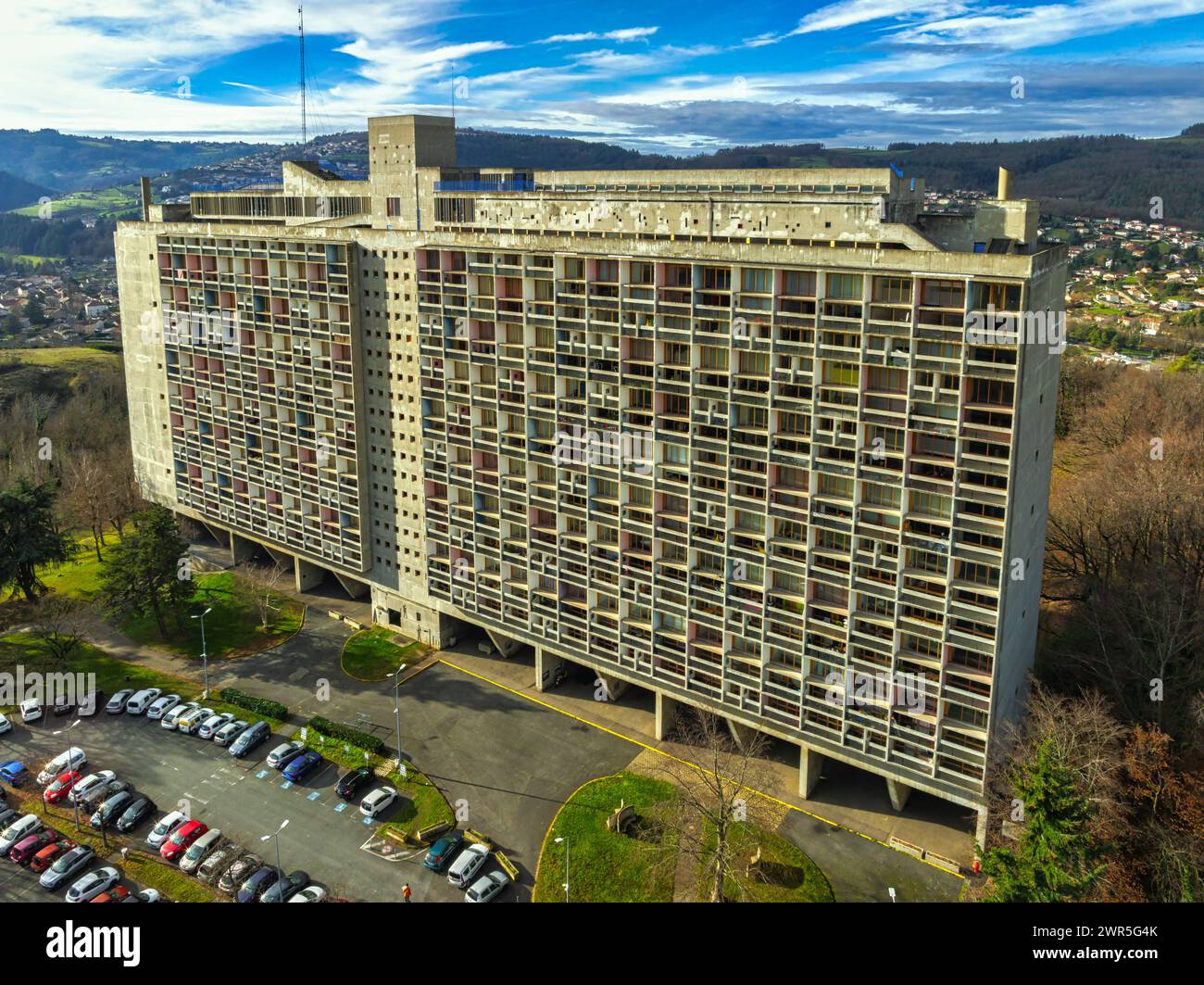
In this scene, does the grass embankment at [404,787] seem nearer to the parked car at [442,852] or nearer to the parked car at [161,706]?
the parked car at [442,852]

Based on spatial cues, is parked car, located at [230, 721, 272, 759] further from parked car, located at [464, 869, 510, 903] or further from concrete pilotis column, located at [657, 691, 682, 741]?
concrete pilotis column, located at [657, 691, 682, 741]

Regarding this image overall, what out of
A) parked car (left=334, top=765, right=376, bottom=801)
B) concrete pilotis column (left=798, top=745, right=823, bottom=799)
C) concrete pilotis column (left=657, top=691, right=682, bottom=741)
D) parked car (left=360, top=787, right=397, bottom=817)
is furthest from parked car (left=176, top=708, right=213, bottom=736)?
concrete pilotis column (left=798, top=745, right=823, bottom=799)

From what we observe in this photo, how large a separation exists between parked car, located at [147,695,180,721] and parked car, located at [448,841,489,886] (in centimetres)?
2847

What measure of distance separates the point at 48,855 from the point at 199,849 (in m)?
8.50

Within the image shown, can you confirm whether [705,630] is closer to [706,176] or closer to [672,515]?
[672,515]

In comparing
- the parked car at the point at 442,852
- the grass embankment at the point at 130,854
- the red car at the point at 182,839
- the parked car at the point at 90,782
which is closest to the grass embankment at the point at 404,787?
the parked car at the point at 442,852

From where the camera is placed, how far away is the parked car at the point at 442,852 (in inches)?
2005

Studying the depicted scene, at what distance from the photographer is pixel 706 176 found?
65.1 meters

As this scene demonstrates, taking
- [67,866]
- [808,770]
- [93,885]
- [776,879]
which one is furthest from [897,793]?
[67,866]

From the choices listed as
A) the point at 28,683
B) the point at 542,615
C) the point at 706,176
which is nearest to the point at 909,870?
the point at 542,615

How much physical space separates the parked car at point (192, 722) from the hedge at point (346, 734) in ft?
24.7

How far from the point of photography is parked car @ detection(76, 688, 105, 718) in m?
66.8

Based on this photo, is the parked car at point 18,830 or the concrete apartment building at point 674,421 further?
the parked car at point 18,830

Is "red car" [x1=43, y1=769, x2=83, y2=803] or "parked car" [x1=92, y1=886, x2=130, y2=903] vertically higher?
"red car" [x1=43, y1=769, x2=83, y2=803]
